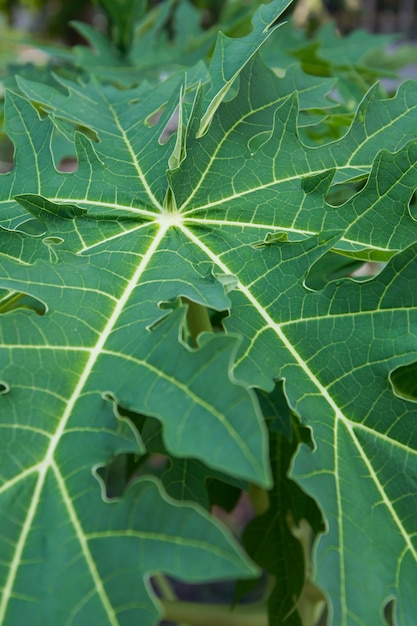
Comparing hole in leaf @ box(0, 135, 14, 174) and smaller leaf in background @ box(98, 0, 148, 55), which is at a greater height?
hole in leaf @ box(0, 135, 14, 174)

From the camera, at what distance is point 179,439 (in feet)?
1.18

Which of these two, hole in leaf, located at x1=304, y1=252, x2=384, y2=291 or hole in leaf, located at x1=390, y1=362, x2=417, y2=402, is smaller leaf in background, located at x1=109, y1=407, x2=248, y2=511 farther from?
hole in leaf, located at x1=304, y1=252, x2=384, y2=291

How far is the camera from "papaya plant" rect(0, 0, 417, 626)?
0.35 m

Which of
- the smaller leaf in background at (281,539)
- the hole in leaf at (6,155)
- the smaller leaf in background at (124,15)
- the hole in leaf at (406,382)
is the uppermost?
the hole in leaf at (6,155)

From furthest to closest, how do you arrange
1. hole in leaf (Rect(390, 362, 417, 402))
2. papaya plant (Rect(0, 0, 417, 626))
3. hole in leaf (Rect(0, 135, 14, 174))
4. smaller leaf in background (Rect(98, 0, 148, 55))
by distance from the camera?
1. hole in leaf (Rect(0, 135, 14, 174))
2. smaller leaf in background (Rect(98, 0, 148, 55))
3. hole in leaf (Rect(390, 362, 417, 402))
4. papaya plant (Rect(0, 0, 417, 626))

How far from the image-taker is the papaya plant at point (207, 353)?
0.35 m

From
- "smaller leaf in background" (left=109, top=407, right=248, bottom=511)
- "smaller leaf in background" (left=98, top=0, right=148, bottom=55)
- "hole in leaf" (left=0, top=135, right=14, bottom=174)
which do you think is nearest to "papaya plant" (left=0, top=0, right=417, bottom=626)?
"smaller leaf in background" (left=109, top=407, right=248, bottom=511)

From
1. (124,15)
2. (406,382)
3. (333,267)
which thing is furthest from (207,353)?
(124,15)

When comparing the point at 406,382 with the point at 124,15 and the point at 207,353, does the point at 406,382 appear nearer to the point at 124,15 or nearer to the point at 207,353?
the point at 207,353

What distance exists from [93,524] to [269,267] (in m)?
0.23

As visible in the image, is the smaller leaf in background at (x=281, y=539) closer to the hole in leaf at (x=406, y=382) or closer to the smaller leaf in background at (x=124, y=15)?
the hole in leaf at (x=406, y=382)

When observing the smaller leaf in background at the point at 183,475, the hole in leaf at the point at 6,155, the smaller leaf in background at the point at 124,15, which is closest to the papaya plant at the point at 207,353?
the smaller leaf in background at the point at 183,475

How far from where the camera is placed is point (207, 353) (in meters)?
0.39

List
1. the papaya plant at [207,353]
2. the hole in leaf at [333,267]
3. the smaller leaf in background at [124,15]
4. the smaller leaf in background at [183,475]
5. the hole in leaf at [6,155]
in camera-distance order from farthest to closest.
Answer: the hole in leaf at [6,155] → the smaller leaf in background at [124,15] → the hole in leaf at [333,267] → the smaller leaf in background at [183,475] → the papaya plant at [207,353]
